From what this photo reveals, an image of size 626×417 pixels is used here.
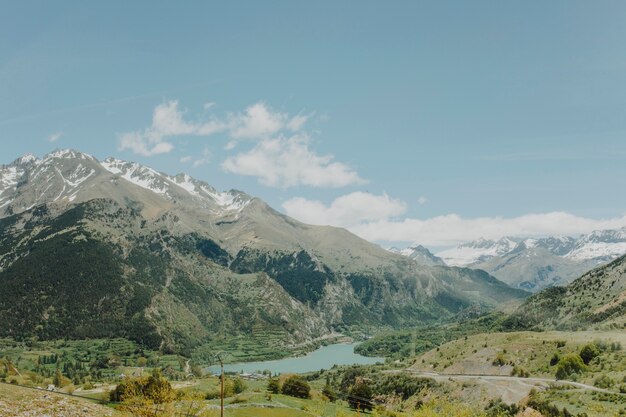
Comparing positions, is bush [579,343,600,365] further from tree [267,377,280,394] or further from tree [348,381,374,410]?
tree [267,377,280,394]

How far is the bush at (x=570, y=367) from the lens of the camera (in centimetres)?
11244

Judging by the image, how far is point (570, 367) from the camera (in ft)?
376

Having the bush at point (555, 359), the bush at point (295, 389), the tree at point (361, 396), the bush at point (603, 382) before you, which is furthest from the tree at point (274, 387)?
the bush at point (603, 382)

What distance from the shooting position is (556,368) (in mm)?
120938

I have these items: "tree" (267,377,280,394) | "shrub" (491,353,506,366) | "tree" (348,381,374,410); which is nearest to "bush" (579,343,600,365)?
"shrub" (491,353,506,366)

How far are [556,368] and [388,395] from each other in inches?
1720

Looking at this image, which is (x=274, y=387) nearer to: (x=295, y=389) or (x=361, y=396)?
(x=295, y=389)

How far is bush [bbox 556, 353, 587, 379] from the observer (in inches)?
4427

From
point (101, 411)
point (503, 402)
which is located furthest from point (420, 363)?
point (101, 411)

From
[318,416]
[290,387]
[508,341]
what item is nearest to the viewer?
[318,416]

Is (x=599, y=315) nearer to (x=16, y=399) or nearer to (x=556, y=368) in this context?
(x=556, y=368)

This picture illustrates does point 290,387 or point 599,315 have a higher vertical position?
point 599,315

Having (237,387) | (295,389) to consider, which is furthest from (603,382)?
(237,387)

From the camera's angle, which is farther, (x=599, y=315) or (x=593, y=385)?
(x=599, y=315)
